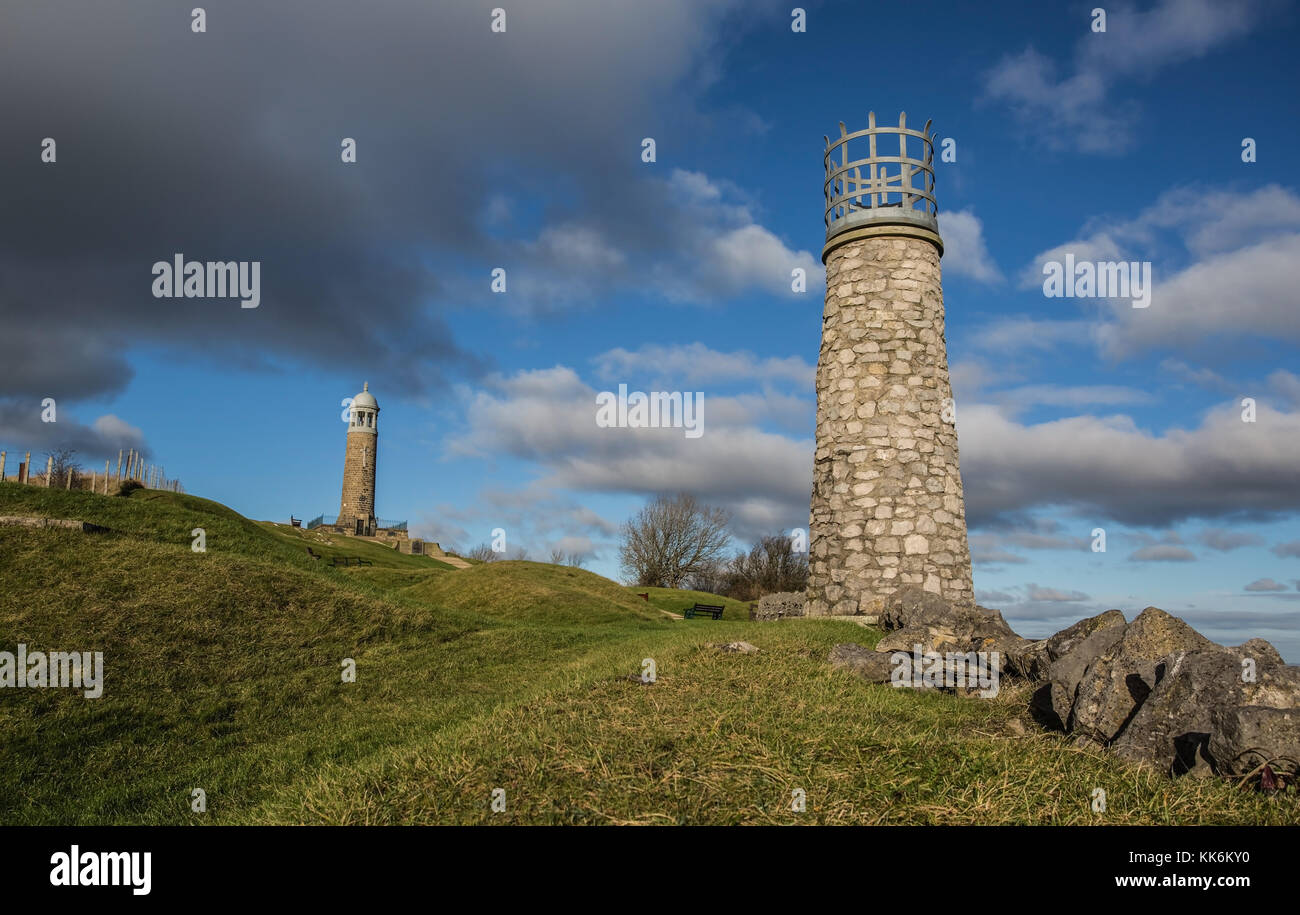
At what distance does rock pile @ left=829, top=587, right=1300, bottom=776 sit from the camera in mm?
5211

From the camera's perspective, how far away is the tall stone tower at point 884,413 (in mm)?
16594

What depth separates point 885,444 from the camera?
16.8 metres

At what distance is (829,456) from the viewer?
57.7 feet

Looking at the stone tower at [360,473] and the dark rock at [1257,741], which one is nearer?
the dark rock at [1257,741]

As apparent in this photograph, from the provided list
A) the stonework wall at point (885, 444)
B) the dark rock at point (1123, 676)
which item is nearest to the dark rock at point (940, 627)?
the stonework wall at point (885, 444)

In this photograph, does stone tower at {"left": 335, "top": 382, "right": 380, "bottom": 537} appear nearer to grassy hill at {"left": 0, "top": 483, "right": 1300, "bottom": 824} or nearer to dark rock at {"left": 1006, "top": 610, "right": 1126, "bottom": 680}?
grassy hill at {"left": 0, "top": 483, "right": 1300, "bottom": 824}

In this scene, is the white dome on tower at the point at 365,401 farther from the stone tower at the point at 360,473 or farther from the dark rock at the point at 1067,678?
the dark rock at the point at 1067,678

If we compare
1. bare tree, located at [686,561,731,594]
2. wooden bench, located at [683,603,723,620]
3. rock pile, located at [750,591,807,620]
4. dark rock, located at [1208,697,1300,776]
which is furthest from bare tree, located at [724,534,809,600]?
dark rock, located at [1208,697,1300,776]

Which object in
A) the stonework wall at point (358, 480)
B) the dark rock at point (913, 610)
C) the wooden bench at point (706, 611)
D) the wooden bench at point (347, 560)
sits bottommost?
the wooden bench at point (706, 611)

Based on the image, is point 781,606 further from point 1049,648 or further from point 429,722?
point 429,722

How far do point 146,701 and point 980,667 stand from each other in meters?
11.9

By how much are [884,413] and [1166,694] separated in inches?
444

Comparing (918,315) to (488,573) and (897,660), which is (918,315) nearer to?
(897,660)

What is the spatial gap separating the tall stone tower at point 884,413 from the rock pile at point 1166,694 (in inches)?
283
